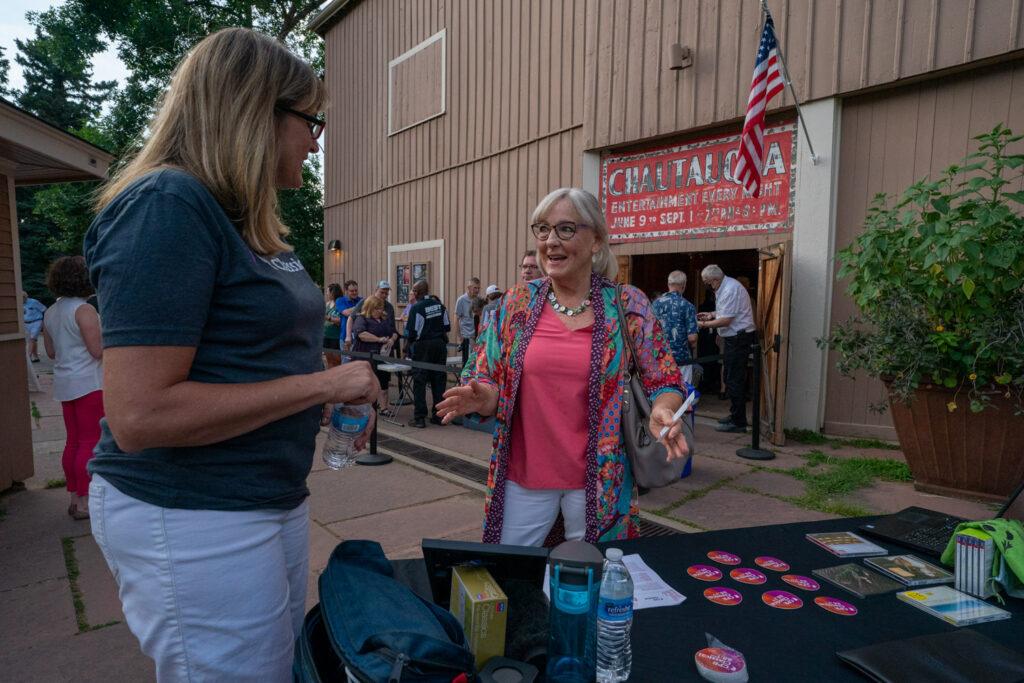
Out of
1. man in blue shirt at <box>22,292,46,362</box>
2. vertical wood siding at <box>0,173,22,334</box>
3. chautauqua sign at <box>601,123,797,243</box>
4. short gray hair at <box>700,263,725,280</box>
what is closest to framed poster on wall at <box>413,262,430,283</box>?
chautauqua sign at <box>601,123,797,243</box>

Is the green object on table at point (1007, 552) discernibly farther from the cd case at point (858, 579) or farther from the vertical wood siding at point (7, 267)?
the vertical wood siding at point (7, 267)

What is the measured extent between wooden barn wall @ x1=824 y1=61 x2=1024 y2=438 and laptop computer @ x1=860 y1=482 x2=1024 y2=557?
435 cm

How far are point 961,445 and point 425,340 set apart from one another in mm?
5651

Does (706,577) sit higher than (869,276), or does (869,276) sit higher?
(869,276)

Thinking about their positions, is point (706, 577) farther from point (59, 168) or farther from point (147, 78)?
point (147, 78)

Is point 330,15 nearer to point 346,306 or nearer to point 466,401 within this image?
point 346,306

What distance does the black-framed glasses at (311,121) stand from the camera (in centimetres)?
125

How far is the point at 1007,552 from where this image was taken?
1580 mm

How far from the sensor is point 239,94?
1156 mm

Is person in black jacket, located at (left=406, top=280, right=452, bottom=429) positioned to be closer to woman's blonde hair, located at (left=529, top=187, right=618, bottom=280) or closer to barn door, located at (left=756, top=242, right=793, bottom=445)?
barn door, located at (left=756, top=242, right=793, bottom=445)

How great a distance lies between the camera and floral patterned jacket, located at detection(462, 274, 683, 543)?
2.16 m

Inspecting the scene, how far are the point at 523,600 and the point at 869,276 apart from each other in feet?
14.6

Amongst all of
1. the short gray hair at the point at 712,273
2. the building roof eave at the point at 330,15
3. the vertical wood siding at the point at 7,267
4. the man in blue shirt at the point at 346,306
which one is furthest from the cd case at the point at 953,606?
the building roof eave at the point at 330,15

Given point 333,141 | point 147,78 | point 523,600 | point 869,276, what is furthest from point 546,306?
point 147,78
